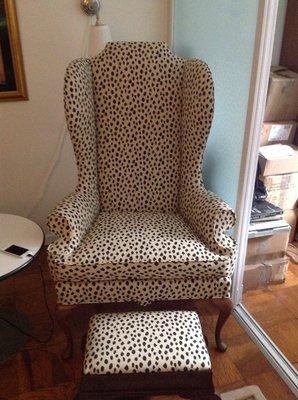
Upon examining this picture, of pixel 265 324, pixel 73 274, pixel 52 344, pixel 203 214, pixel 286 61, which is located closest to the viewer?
pixel 73 274

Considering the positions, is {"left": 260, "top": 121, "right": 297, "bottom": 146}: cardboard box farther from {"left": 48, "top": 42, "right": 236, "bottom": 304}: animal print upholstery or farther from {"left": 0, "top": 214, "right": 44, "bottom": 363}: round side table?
{"left": 0, "top": 214, "right": 44, "bottom": 363}: round side table

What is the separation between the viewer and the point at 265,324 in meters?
1.72

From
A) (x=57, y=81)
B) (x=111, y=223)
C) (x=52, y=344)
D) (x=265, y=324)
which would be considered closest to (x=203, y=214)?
(x=111, y=223)

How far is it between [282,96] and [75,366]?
5.63 feet

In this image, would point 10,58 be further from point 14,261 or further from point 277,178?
point 277,178

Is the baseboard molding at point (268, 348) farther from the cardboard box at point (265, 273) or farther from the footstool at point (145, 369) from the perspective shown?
the footstool at point (145, 369)

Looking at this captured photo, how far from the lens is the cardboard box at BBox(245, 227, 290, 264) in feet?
6.02

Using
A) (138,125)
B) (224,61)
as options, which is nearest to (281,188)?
(224,61)

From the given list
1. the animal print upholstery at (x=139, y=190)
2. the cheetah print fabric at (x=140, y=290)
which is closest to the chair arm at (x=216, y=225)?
the animal print upholstery at (x=139, y=190)

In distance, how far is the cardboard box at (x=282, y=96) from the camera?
6.38 ft

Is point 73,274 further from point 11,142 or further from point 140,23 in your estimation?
point 140,23

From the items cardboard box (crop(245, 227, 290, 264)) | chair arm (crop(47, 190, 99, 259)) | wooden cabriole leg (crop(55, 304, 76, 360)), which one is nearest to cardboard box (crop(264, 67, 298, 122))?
cardboard box (crop(245, 227, 290, 264))

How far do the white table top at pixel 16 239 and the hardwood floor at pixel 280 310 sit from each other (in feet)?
3.57

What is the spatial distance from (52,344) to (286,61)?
2.01m
